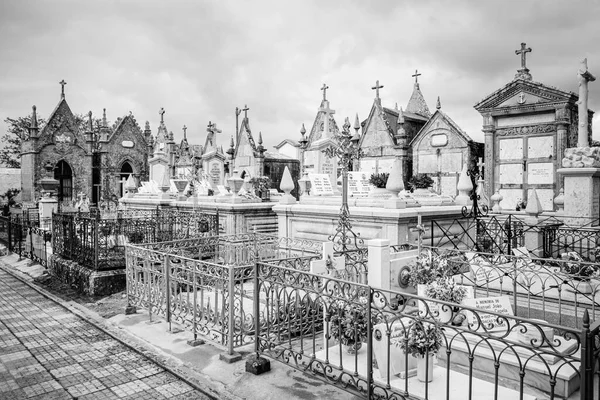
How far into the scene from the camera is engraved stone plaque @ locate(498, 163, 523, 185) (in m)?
18.6

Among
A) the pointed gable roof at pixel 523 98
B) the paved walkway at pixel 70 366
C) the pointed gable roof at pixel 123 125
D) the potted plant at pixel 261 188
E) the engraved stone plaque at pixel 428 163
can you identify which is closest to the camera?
the paved walkway at pixel 70 366

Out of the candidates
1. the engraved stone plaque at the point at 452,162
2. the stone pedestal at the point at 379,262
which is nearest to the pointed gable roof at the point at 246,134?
the engraved stone plaque at the point at 452,162

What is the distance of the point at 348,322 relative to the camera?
475 centimetres

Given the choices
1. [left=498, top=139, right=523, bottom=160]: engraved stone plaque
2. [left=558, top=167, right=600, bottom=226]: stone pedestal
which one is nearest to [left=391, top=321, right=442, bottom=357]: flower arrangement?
[left=558, top=167, right=600, bottom=226]: stone pedestal

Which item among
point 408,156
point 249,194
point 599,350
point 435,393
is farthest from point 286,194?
point 408,156

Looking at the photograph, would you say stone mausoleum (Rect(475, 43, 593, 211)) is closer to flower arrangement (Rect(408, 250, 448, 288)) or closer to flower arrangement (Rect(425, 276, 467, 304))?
flower arrangement (Rect(408, 250, 448, 288))

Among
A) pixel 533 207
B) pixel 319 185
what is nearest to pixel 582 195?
pixel 533 207

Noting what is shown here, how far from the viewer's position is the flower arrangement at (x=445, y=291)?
493cm

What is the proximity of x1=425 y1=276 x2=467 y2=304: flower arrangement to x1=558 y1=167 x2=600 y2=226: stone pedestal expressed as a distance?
25.7 ft

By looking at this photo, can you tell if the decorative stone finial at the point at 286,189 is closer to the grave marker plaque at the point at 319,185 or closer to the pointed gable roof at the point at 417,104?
the grave marker plaque at the point at 319,185

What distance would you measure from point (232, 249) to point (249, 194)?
224 inches

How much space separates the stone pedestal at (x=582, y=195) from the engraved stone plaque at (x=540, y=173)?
22.3 ft

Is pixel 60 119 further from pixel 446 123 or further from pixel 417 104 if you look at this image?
pixel 446 123

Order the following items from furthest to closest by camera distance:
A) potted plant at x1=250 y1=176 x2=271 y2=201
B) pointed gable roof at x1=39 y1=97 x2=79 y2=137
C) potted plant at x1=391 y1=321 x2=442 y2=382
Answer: pointed gable roof at x1=39 y1=97 x2=79 y2=137, potted plant at x1=250 y1=176 x2=271 y2=201, potted plant at x1=391 y1=321 x2=442 y2=382
